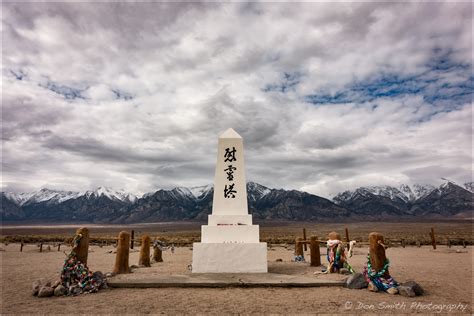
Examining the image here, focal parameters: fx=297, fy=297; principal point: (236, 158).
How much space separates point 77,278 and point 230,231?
462cm

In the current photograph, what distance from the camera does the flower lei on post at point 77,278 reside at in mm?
7598

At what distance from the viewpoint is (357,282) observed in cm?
796

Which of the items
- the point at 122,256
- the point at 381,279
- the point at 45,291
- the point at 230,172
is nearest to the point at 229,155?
the point at 230,172

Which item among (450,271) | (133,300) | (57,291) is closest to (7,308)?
(57,291)

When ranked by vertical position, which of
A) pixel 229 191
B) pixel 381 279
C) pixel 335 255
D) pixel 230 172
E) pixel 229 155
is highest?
pixel 229 155

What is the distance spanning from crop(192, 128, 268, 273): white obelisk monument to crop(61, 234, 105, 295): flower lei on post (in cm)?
301

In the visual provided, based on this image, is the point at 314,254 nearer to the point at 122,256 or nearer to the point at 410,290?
the point at 410,290

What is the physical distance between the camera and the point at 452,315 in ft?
19.3

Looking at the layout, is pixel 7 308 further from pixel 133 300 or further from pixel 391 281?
pixel 391 281

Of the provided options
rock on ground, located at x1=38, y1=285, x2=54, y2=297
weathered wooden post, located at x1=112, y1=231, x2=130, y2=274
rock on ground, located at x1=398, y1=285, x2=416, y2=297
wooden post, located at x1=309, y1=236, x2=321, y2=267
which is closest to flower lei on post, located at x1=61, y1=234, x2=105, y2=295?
rock on ground, located at x1=38, y1=285, x2=54, y2=297

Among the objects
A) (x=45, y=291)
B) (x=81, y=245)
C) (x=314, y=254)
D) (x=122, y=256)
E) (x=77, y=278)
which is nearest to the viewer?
(x=45, y=291)

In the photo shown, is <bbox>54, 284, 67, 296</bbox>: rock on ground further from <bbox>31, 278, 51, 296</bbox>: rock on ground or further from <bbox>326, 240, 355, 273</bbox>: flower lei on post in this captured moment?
<bbox>326, 240, 355, 273</bbox>: flower lei on post

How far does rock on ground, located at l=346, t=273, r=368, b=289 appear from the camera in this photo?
792 centimetres

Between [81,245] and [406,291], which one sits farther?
[81,245]
